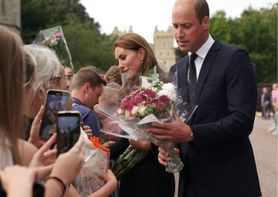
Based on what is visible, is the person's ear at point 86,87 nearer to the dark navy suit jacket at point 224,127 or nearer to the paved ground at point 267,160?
the dark navy suit jacket at point 224,127

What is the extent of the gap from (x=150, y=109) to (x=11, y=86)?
1358 millimetres

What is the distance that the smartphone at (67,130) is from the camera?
216 centimetres

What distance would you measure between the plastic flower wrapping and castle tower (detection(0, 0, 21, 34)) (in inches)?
810

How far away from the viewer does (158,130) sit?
10.6 ft

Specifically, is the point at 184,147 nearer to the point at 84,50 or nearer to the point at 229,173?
the point at 229,173

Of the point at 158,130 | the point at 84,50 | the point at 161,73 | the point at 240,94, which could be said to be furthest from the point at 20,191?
the point at 84,50

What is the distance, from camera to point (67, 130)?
2176mm

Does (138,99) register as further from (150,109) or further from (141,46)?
(141,46)

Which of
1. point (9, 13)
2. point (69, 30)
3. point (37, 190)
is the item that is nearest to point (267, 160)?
point (37, 190)

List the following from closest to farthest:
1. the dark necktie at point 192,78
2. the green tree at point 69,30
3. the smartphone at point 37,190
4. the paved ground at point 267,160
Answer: the smartphone at point 37,190
the dark necktie at point 192,78
the paved ground at point 267,160
the green tree at point 69,30

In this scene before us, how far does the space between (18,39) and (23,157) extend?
533 millimetres

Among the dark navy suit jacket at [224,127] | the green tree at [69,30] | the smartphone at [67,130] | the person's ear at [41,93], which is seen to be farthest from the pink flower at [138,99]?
the green tree at [69,30]

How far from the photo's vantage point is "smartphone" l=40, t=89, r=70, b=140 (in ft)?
8.49

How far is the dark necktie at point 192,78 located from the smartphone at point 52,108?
3.54 feet
